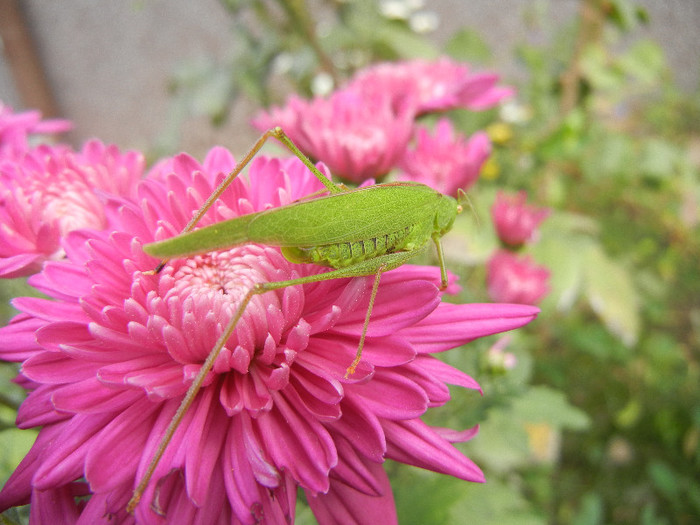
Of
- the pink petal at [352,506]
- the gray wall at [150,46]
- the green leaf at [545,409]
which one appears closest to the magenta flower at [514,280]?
the green leaf at [545,409]

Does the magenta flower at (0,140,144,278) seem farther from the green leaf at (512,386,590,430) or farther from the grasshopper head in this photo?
the green leaf at (512,386,590,430)

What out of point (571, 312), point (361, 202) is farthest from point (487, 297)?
point (571, 312)

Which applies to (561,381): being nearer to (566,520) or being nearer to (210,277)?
(566,520)

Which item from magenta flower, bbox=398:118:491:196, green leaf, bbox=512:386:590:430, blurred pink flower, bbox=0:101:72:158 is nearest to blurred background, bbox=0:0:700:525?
green leaf, bbox=512:386:590:430

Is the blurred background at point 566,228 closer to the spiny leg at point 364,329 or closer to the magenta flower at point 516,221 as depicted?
the magenta flower at point 516,221

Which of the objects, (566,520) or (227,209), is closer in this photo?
(227,209)

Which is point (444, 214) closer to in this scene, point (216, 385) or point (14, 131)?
point (216, 385)
